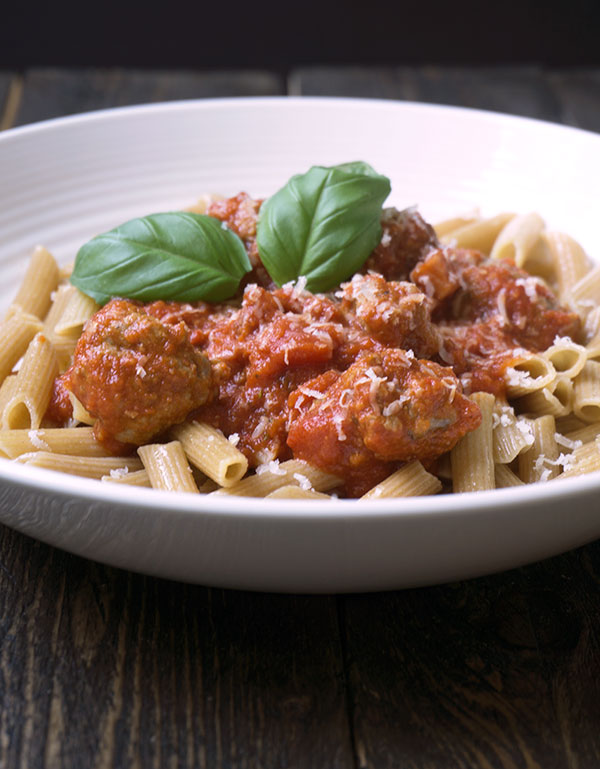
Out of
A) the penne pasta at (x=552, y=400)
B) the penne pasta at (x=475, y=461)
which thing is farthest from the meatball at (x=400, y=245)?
the penne pasta at (x=475, y=461)

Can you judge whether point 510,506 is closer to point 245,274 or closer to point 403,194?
point 245,274

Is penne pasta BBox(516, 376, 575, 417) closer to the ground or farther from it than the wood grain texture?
closer to the ground

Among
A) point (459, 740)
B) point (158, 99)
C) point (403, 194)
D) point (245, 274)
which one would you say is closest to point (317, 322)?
point (245, 274)

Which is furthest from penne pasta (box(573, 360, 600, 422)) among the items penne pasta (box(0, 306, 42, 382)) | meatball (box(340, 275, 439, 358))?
penne pasta (box(0, 306, 42, 382))

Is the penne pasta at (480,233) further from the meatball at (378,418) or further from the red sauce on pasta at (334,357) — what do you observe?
the meatball at (378,418)

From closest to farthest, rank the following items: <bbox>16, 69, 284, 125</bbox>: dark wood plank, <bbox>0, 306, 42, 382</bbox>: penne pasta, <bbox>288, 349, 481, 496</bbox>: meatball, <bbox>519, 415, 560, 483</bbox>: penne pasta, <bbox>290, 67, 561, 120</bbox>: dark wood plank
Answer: <bbox>288, 349, 481, 496</bbox>: meatball, <bbox>519, 415, 560, 483</bbox>: penne pasta, <bbox>0, 306, 42, 382</bbox>: penne pasta, <bbox>16, 69, 284, 125</bbox>: dark wood plank, <bbox>290, 67, 561, 120</bbox>: dark wood plank

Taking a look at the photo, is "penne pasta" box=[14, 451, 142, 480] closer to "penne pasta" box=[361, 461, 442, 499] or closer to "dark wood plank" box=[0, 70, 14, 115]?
"penne pasta" box=[361, 461, 442, 499]
